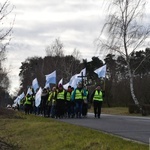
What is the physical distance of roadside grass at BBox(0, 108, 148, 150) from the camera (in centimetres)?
1072

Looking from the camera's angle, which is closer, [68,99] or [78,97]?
[78,97]

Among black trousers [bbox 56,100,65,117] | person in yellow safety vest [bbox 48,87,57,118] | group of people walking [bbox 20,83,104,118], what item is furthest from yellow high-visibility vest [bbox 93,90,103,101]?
person in yellow safety vest [bbox 48,87,57,118]

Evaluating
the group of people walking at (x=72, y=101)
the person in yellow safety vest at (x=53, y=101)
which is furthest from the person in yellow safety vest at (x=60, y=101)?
the person in yellow safety vest at (x=53, y=101)

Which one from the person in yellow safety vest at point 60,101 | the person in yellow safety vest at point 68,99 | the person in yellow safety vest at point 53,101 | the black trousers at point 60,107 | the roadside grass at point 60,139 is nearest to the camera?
the roadside grass at point 60,139

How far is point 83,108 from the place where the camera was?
82.5ft

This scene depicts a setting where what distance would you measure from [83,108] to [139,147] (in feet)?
49.9

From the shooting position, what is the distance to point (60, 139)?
1285 cm

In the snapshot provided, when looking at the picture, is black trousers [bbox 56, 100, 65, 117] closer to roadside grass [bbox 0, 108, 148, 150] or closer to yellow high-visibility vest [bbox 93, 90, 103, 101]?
yellow high-visibility vest [bbox 93, 90, 103, 101]

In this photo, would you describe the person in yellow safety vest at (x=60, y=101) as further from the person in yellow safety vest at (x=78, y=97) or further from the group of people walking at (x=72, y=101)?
the person in yellow safety vest at (x=78, y=97)

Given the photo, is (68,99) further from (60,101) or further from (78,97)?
(78,97)

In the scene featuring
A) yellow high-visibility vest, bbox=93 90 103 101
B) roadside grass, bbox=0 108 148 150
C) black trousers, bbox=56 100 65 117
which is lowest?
roadside grass, bbox=0 108 148 150

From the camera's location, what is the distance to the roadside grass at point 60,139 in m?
10.7

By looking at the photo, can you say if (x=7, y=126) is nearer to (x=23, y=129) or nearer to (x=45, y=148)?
(x=23, y=129)

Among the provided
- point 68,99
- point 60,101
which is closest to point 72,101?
point 68,99
